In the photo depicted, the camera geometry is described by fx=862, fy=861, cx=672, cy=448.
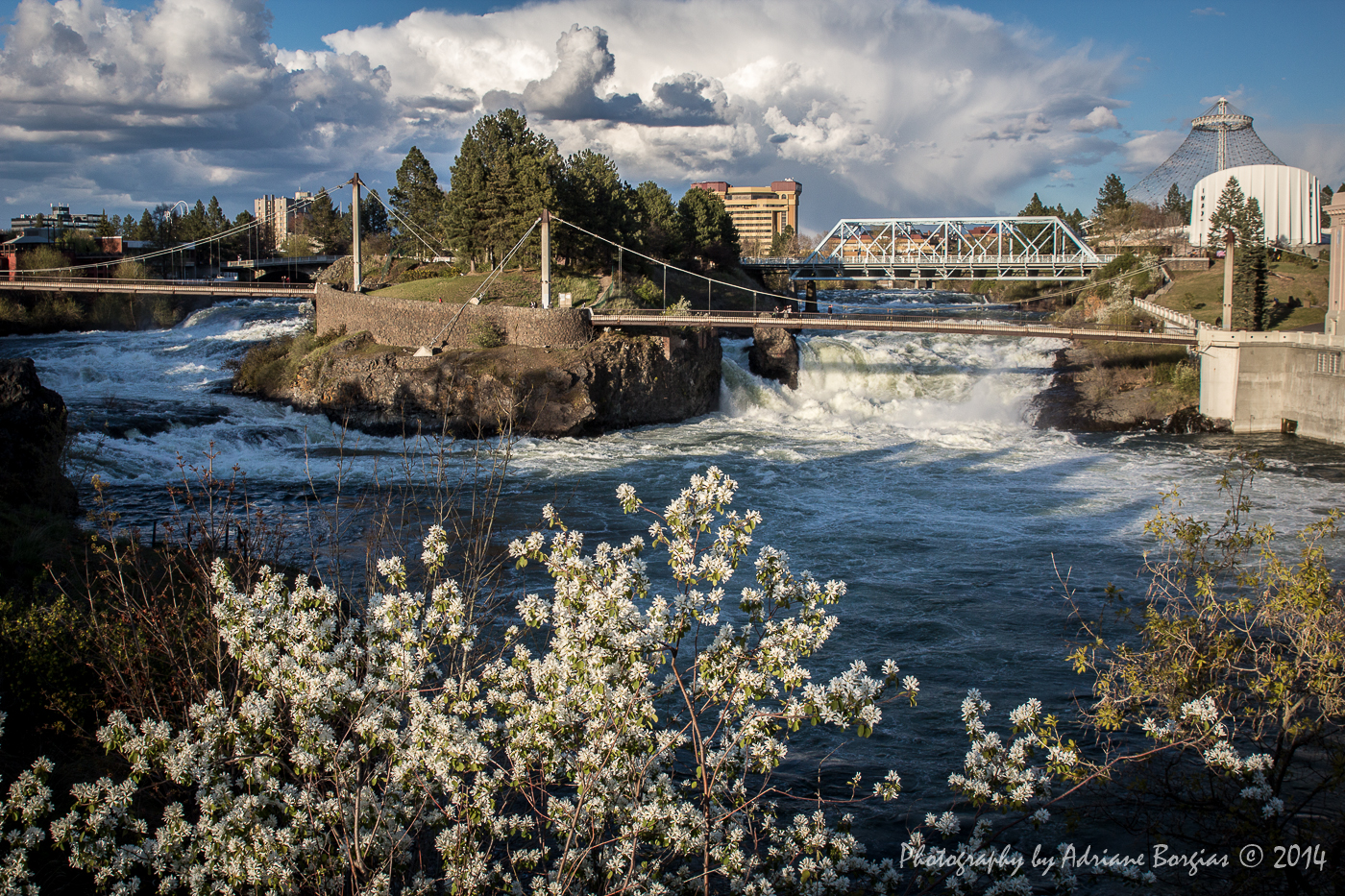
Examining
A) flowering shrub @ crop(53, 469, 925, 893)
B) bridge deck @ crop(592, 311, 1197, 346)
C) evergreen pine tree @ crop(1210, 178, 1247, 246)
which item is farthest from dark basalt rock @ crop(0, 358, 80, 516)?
evergreen pine tree @ crop(1210, 178, 1247, 246)

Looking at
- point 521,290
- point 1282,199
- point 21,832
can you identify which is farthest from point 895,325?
point 1282,199

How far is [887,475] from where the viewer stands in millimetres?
26547

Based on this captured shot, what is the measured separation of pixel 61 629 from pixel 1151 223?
339 ft

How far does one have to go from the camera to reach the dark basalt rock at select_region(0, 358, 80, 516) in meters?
16.1

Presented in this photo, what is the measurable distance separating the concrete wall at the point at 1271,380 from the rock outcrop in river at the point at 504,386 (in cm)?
2059

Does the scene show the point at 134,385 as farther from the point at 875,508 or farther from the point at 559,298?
the point at 875,508

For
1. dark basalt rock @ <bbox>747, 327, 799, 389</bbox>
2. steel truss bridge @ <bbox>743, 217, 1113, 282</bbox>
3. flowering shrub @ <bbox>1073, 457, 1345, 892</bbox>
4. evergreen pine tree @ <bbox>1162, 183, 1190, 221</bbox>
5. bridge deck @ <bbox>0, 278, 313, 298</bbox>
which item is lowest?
flowering shrub @ <bbox>1073, 457, 1345, 892</bbox>

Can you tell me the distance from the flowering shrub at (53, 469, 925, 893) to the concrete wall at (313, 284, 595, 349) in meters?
30.2

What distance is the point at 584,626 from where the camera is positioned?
491 cm

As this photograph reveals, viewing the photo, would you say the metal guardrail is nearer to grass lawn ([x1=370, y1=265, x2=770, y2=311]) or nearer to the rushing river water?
the rushing river water

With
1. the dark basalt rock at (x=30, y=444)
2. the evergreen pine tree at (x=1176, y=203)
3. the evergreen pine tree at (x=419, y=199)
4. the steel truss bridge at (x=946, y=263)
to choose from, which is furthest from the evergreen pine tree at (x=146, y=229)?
the evergreen pine tree at (x=1176, y=203)

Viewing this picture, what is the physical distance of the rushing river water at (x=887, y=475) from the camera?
13.5 m

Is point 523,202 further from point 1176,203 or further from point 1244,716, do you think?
point 1176,203

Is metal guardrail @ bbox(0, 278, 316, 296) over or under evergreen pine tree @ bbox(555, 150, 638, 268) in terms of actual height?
under
